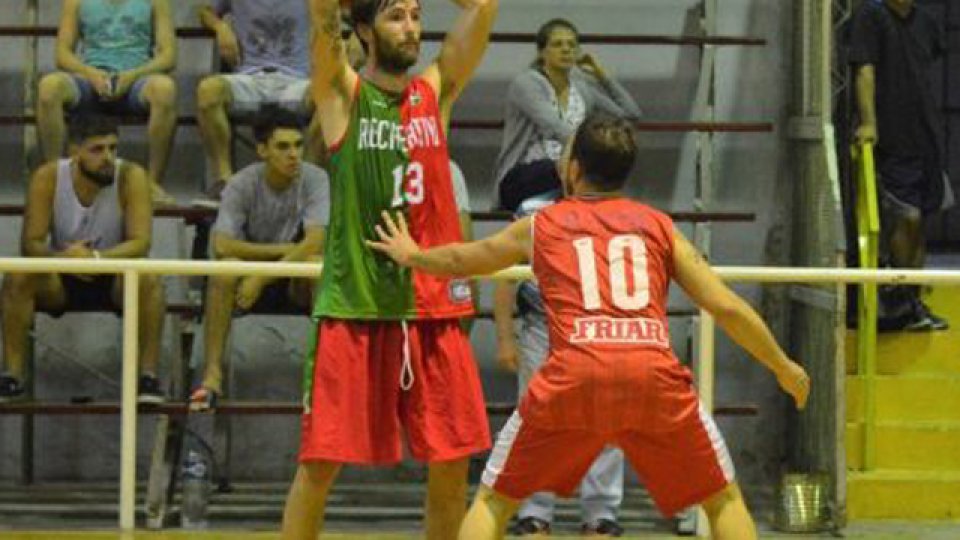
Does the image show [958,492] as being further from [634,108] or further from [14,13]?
[14,13]

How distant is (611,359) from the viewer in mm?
5383

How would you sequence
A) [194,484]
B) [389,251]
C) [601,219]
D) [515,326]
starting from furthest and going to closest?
[515,326] → [194,484] → [389,251] → [601,219]

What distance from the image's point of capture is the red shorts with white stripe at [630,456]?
545 cm

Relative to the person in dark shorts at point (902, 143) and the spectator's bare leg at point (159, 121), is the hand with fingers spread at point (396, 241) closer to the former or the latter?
the spectator's bare leg at point (159, 121)

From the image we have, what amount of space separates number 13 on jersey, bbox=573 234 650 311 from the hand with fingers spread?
0.57 metres

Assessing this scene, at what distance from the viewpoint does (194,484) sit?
8.78 metres

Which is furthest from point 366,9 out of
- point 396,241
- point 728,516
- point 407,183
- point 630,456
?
point 728,516

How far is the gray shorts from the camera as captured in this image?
9414 mm

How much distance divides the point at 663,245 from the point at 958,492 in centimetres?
455

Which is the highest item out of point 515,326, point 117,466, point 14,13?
point 14,13

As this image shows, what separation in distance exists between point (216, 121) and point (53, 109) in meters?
0.73

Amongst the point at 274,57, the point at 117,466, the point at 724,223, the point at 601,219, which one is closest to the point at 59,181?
the point at 274,57

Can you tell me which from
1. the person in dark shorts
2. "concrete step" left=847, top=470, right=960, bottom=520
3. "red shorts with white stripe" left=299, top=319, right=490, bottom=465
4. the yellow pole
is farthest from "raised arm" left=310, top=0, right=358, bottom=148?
the person in dark shorts

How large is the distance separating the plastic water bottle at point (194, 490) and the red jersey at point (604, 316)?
3.58 m
